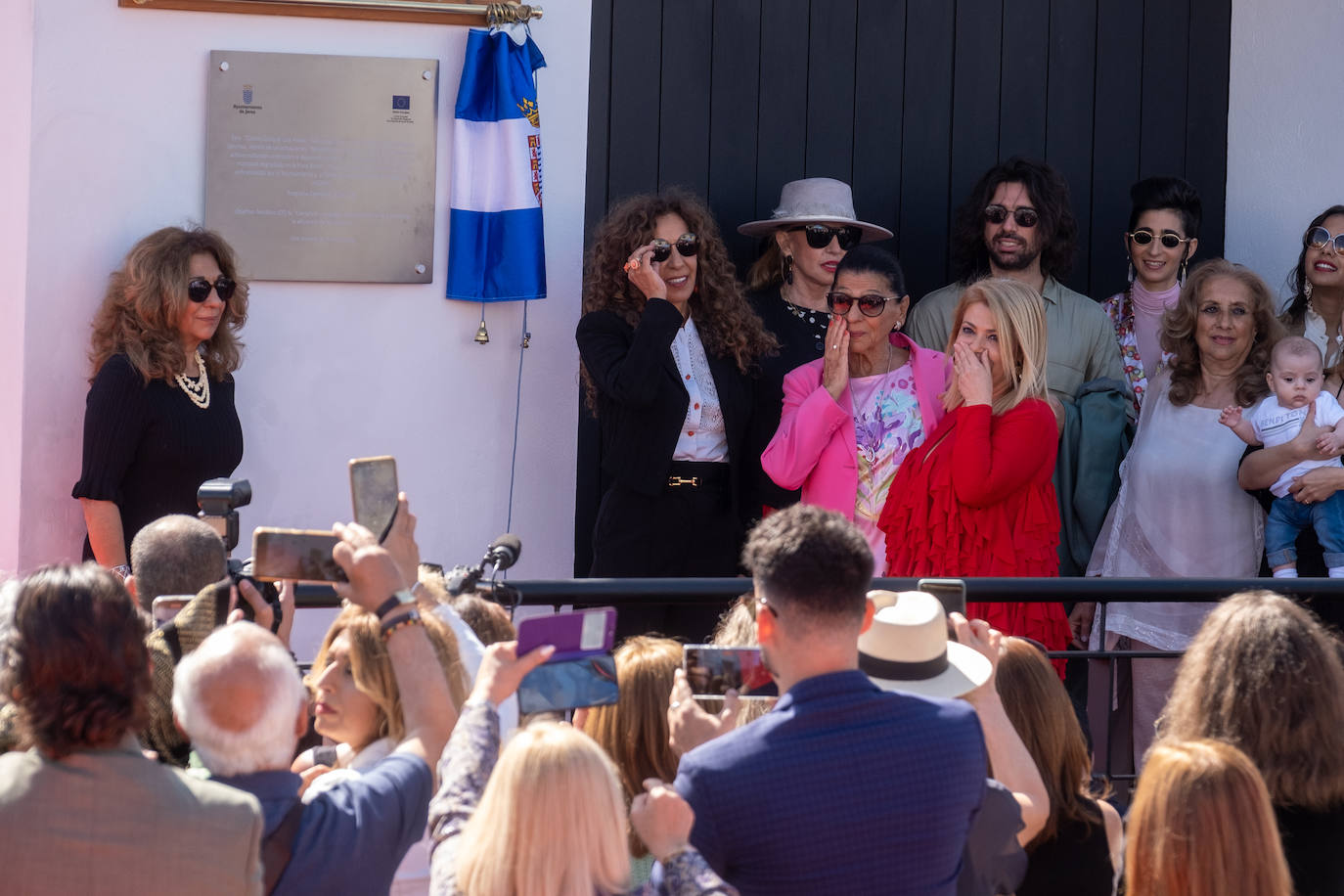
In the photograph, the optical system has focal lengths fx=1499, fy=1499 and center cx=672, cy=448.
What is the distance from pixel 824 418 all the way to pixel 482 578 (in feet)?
5.77

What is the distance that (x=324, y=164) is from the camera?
5.11m

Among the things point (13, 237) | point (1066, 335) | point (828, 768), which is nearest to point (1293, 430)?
point (1066, 335)

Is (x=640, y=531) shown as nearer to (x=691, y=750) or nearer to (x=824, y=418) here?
(x=824, y=418)

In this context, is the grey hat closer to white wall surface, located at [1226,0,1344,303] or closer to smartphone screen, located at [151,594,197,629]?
white wall surface, located at [1226,0,1344,303]

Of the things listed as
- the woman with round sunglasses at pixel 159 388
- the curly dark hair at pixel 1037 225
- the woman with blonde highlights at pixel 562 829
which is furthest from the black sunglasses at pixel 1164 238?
the woman with blonde highlights at pixel 562 829

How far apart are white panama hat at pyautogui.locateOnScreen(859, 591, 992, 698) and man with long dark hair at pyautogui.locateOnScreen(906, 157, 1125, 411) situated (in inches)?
102

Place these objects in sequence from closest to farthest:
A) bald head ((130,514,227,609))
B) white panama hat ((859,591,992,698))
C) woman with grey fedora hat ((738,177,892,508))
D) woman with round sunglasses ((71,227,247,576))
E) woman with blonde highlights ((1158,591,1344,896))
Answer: white panama hat ((859,591,992,698)) → woman with blonde highlights ((1158,591,1344,896)) → bald head ((130,514,227,609)) → woman with round sunglasses ((71,227,247,576)) → woman with grey fedora hat ((738,177,892,508))

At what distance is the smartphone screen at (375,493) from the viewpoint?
2529 mm

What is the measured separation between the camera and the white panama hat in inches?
97.2

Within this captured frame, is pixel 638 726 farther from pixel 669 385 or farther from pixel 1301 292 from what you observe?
pixel 1301 292

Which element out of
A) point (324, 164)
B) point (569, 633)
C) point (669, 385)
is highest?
point (324, 164)

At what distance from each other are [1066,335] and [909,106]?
1.17 meters

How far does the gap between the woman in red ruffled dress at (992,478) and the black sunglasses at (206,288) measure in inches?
83.8

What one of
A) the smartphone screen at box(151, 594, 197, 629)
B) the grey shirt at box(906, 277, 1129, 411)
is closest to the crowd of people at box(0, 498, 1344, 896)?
the smartphone screen at box(151, 594, 197, 629)
